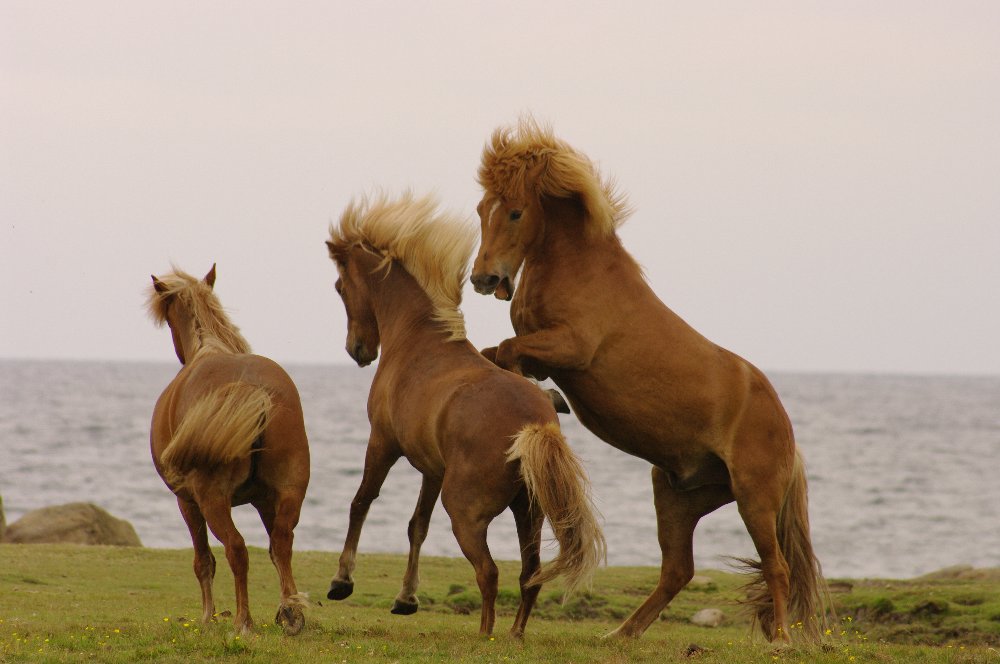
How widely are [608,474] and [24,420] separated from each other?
3751 centimetres

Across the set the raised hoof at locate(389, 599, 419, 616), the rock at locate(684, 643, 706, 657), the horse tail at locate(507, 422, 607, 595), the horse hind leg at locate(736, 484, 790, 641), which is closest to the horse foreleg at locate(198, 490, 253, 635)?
the raised hoof at locate(389, 599, 419, 616)

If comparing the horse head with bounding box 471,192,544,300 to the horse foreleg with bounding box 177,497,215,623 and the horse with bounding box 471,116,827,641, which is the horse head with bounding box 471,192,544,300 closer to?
the horse with bounding box 471,116,827,641

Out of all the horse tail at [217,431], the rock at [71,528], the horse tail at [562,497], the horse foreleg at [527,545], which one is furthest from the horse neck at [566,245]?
the rock at [71,528]

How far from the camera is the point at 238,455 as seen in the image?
26.3 ft

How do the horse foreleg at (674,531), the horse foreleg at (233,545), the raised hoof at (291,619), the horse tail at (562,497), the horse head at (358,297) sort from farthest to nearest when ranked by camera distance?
the horse head at (358,297)
the horse foreleg at (674,531)
the raised hoof at (291,619)
the horse foreleg at (233,545)
the horse tail at (562,497)

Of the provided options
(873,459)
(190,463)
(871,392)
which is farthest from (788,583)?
(871,392)

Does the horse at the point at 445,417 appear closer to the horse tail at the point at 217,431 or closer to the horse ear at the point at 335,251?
the horse ear at the point at 335,251

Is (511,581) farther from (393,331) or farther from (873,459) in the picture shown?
(873,459)

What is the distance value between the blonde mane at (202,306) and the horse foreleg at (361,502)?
157 centimetres

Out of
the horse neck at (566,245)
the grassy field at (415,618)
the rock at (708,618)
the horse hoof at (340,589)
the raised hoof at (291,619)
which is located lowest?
the rock at (708,618)

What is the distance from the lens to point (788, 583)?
854cm

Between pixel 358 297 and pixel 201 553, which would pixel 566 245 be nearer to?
pixel 358 297

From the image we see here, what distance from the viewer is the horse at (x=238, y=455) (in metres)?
8.05

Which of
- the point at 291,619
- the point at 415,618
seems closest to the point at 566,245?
the point at 291,619
